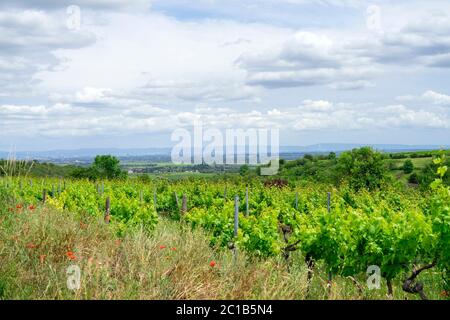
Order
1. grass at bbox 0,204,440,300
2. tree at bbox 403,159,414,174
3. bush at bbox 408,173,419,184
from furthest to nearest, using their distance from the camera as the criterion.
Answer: tree at bbox 403,159,414,174 → bush at bbox 408,173,419,184 → grass at bbox 0,204,440,300

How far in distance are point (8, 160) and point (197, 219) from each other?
13.0ft

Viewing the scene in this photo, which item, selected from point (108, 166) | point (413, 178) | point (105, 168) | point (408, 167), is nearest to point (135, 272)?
point (413, 178)

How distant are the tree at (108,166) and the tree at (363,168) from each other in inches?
794

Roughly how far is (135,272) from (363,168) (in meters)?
22.2

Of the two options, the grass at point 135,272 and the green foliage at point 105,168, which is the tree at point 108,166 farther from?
the grass at point 135,272

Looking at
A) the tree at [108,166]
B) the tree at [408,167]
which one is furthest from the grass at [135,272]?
the tree at [408,167]

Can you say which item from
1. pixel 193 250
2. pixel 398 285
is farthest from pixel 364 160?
pixel 193 250

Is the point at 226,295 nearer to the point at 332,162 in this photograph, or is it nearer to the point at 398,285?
the point at 398,285

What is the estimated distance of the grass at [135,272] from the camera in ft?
17.7

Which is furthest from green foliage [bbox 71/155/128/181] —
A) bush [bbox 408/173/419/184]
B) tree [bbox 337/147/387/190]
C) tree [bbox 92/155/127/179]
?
bush [bbox 408/173/419/184]

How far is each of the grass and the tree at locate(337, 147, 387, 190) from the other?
748 inches

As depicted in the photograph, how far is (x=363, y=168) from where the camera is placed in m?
26.7

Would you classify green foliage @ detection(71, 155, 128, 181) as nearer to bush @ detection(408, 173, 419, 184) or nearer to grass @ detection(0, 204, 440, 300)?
bush @ detection(408, 173, 419, 184)

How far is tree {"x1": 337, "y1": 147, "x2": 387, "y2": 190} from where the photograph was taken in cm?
2614
